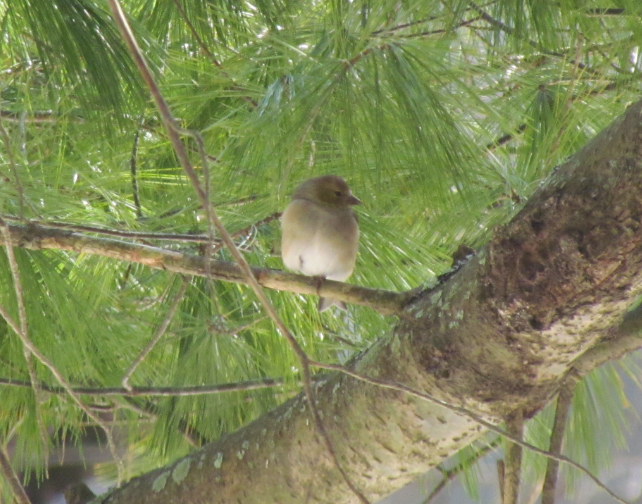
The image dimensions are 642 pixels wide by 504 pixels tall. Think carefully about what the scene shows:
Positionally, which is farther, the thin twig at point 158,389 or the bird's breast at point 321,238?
the bird's breast at point 321,238

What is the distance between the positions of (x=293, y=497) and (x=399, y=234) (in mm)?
482

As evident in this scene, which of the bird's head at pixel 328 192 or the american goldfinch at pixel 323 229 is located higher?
the bird's head at pixel 328 192

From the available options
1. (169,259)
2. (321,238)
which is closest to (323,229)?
(321,238)

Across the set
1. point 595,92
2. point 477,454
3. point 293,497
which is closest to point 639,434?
point 477,454

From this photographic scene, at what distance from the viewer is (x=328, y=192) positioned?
4.43 feet

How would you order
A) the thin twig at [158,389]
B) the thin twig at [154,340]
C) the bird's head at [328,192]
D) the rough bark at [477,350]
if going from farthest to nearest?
the bird's head at [328,192]
the thin twig at [158,389]
the thin twig at [154,340]
the rough bark at [477,350]

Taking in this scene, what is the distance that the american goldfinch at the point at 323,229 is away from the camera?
1.34m

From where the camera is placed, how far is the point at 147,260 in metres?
1.06

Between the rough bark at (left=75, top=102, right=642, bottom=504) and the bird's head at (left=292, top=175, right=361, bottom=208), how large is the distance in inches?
16.1

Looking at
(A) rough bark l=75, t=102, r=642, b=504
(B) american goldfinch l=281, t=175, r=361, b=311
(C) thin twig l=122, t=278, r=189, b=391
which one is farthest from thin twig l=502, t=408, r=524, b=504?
(B) american goldfinch l=281, t=175, r=361, b=311

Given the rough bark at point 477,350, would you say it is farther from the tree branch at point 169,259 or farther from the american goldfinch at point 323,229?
the american goldfinch at point 323,229

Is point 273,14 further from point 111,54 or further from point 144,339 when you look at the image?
point 144,339

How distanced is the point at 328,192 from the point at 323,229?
0.25 feet

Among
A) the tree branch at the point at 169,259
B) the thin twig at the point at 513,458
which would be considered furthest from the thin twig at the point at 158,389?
the thin twig at the point at 513,458
